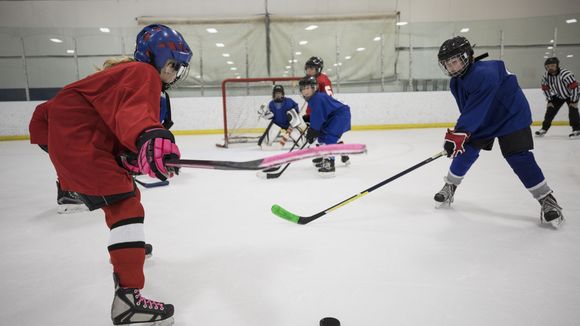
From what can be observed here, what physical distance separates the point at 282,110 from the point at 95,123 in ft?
13.2

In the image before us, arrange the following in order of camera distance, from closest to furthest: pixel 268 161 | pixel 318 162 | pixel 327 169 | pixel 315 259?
1. pixel 268 161
2. pixel 315 259
3. pixel 327 169
4. pixel 318 162

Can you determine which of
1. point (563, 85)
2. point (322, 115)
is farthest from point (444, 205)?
point (563, 85)

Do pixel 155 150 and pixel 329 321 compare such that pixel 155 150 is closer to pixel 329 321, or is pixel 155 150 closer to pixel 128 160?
pixel 128 160

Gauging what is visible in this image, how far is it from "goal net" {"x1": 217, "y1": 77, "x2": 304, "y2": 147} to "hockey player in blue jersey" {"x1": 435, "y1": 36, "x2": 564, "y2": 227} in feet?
12.8

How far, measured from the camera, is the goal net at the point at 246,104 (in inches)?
217

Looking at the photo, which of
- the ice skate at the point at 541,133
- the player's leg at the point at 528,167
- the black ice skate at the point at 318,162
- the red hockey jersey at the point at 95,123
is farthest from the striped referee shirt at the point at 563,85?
the red hockey jersey at the point at 95,123

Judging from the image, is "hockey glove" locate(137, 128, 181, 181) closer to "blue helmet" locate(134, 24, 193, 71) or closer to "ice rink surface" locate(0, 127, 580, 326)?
"blue helmet" locate(134, 24, 193, 71)

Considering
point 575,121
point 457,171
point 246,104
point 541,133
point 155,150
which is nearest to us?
point 155,150

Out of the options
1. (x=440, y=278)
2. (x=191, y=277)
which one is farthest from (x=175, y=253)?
(x=440, y=278)

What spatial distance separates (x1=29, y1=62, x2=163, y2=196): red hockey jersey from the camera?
843mm

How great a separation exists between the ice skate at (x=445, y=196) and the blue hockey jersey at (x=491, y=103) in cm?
36

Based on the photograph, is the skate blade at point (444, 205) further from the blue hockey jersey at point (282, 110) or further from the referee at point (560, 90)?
the referee at point (560, 90)

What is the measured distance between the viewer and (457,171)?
1.95 metres

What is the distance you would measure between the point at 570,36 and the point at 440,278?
7.51 metres
